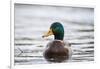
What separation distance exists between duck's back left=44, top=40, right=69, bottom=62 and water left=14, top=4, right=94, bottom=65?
0.15ft

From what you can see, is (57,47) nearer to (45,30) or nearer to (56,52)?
(56,52)

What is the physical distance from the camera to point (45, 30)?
1855 millimetres

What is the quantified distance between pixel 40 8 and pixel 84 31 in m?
0.48

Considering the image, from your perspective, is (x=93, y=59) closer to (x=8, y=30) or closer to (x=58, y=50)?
(x=58, y=50)

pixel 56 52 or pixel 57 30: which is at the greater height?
pixel 57 30

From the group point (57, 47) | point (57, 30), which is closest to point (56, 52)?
point (57, 47)

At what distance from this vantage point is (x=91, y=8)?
6.59 feet

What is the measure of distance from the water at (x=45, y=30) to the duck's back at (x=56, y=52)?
46mm

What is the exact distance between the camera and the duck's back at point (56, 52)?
187 cm

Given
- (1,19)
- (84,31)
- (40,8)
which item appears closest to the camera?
(1,19)

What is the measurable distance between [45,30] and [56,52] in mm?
225

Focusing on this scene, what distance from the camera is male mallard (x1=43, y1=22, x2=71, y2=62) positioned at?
1.88m

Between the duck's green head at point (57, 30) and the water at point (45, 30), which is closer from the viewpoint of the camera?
the water at point (45, 30)
